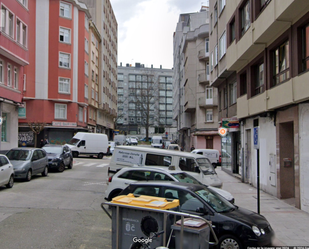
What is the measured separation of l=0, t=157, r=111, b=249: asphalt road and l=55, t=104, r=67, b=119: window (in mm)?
25577

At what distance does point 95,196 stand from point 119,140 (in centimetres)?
4317

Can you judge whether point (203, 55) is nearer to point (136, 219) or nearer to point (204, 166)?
point (204, 166)

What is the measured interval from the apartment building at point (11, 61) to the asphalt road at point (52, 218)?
9.32 m

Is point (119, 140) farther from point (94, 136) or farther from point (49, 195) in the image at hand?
point (49, 195)

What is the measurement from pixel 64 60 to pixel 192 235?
126 feet

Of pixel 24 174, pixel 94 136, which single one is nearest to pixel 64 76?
pixel 94 136

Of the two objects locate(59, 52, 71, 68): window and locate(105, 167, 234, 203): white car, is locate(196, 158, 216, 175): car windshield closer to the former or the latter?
locate(105, 167, 234, 203): white car

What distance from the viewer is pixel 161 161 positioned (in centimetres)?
1294

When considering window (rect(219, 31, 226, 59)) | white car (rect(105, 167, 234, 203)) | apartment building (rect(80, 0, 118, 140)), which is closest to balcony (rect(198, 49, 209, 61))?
apartment building (rect(80, 0, 118, 140))

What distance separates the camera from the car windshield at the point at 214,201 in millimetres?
6988

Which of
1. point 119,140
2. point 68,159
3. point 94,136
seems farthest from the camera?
point 119,140

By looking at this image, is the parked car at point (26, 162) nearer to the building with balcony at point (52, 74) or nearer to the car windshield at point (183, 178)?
the car windshield at point (183, 178)

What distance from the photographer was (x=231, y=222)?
21.6 feet

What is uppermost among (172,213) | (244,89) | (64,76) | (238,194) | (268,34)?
(64,76)
